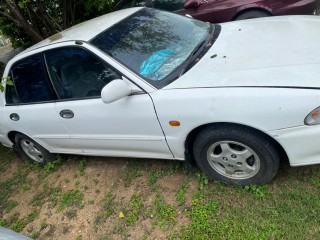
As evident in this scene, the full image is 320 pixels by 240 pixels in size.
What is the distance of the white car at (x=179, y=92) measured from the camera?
2537mm

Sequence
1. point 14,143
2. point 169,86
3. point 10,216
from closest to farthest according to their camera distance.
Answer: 1. point 169,86
2. point 10,216
3. point 14,143

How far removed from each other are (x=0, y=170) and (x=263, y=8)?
14.8 ft

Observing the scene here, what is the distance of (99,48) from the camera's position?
317 centimetres

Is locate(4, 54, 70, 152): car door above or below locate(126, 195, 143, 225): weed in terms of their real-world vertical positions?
→ above

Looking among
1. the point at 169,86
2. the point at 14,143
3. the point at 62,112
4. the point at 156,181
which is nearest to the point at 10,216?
the point at 14,143

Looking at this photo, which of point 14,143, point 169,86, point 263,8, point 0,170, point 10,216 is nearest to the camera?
point 169,86

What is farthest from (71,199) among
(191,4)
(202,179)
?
(191,4)

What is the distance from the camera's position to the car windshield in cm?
306

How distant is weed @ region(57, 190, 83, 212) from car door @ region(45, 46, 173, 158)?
566mm

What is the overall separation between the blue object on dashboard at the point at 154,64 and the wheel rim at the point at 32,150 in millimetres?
2029

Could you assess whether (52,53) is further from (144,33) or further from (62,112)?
(144,33)

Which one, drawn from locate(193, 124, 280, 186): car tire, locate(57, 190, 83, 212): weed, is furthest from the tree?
locate(193, 124, 280, 186): car tire

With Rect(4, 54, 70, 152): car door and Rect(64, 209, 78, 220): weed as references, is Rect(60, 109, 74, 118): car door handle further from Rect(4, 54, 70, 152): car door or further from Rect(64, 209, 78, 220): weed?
Rect(64, 209, 78, 220): weed

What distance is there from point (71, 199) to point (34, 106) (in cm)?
108
